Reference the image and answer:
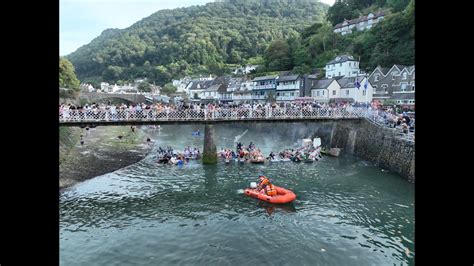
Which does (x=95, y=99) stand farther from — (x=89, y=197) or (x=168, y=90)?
(x=89, y=197)

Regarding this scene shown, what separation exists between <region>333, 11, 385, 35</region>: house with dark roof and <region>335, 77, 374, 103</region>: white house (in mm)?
34931

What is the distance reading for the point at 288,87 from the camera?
250 ft

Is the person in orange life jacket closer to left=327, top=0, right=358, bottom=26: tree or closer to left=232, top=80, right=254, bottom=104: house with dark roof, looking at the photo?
left=232, top=80, right=254, bottom=104: house with dark roof

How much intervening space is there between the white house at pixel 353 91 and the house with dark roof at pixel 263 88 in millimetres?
18957

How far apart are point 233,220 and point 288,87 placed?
60202mm

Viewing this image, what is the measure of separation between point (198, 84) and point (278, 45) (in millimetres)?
32254

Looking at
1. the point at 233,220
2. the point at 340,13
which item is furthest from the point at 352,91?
the point at 340,13

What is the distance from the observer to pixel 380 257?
49.2 ft

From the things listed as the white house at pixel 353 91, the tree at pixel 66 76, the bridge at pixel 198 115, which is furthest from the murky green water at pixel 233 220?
the tree at pixel 66 76

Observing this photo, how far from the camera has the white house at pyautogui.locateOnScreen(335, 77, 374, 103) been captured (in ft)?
204

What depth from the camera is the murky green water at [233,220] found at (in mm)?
15234

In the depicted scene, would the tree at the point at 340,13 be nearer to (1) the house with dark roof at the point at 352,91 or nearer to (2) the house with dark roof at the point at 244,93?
(2) the house with dark roof at the point at 244,93
